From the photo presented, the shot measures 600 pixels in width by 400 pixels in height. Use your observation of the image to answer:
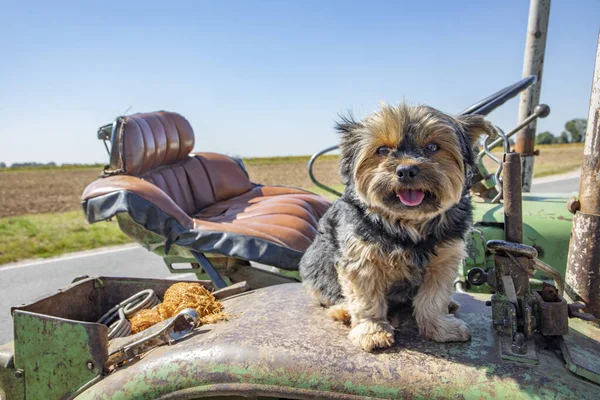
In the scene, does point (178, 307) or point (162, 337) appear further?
point (178, 307)

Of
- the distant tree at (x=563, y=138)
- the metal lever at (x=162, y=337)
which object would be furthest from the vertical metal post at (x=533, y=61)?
A: the distant tree at (x=563, y=138)

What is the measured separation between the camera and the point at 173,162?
452 cm

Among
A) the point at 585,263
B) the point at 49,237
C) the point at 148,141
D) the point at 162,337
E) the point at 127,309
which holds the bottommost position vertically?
the point at 49,237

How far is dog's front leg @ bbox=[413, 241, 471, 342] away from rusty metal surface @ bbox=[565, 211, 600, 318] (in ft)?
1.26

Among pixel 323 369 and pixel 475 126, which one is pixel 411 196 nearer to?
pixel 475 126

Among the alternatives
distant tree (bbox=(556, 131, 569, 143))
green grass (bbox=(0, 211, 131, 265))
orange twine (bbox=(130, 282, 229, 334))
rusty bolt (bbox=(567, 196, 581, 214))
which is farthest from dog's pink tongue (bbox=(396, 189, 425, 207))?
distant tree (bbox=(556, 131, 569, 143))

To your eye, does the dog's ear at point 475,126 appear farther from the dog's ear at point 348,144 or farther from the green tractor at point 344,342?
the dog's ear at point 348,144

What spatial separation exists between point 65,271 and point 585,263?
5534 millimetres

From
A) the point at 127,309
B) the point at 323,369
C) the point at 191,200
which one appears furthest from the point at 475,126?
the point at 191,200

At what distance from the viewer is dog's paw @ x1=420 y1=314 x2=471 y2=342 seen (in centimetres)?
162

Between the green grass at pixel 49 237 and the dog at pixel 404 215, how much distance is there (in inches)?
230

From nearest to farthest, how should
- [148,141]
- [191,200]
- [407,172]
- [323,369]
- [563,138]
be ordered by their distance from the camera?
[323,369], [407,172], [148,141], [191,200], [563,138]

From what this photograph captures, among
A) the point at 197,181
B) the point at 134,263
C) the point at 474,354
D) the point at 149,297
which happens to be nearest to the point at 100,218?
the point at 149,297

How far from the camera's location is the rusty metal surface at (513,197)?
5.20ft
